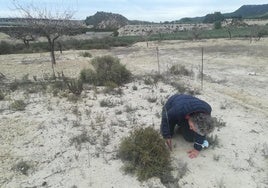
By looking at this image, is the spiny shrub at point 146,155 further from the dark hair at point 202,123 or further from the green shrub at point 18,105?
the green shrub at point 18,105

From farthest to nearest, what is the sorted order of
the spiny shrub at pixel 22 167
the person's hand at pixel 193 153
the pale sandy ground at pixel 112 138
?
the person's hand at pixel 193 153
the spiny shrub at pixel 22 167
the pale sandy ground at pixel 112 138

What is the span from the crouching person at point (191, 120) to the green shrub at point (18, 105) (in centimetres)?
409

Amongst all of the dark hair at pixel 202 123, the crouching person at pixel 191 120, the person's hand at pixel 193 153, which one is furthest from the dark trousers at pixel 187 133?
the dark hair at pixel 202 123

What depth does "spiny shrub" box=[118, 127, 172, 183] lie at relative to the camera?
464 cm

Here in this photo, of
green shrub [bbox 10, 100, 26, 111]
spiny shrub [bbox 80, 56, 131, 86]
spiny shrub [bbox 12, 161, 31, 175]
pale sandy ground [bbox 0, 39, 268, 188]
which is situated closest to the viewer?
pale sandy ground [bbox 0, 39, 268, 188]

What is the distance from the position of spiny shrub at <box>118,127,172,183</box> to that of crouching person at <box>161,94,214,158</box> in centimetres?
33

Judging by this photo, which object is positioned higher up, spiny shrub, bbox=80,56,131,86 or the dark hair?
the dark hair

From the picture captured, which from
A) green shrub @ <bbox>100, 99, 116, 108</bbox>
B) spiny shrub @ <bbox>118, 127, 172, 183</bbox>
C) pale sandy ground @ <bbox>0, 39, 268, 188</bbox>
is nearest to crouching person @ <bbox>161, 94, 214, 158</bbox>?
pale sandy ground @ <bbox>0, 39, 268, 188</bbox>

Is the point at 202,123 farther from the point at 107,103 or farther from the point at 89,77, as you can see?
the point at 89,77

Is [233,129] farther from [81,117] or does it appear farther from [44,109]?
→ [44,109]

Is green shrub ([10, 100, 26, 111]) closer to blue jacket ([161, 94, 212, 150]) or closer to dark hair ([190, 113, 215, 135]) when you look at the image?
blue jacket ([161, 94, 212, 150])

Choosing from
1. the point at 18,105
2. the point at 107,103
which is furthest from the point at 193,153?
the point at 18,105

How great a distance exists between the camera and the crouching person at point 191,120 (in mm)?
4992

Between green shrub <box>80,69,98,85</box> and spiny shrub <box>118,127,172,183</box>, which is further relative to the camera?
green shrub <box>80,69,98,85</box>
